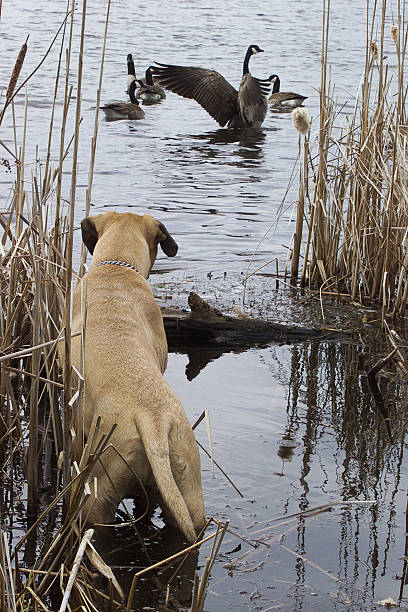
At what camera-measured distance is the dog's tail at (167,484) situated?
2.96 metres

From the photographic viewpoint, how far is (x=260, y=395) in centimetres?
493

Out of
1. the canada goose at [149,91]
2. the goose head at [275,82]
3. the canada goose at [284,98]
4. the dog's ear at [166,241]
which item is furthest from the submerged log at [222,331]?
the goose head at [275,82]

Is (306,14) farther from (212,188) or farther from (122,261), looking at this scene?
(122,261)

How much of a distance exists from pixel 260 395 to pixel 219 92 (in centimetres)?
1039

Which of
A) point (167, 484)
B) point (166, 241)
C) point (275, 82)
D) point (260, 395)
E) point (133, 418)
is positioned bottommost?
point (260, 395)

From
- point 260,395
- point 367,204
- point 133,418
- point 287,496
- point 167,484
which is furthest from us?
point 367,204

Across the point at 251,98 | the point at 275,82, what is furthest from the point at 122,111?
the point at 275,82

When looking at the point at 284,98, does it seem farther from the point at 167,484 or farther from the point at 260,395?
the point at 167,484

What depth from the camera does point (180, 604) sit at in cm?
300

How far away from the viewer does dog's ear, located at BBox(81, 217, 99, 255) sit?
4.52 metres

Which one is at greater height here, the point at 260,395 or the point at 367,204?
the point at 367,204

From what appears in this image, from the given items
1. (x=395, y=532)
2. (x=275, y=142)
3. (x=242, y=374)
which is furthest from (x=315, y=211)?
(x=275, y=142)

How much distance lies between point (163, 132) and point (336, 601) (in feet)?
40.0

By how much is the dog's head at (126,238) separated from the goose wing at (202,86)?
394 inches
